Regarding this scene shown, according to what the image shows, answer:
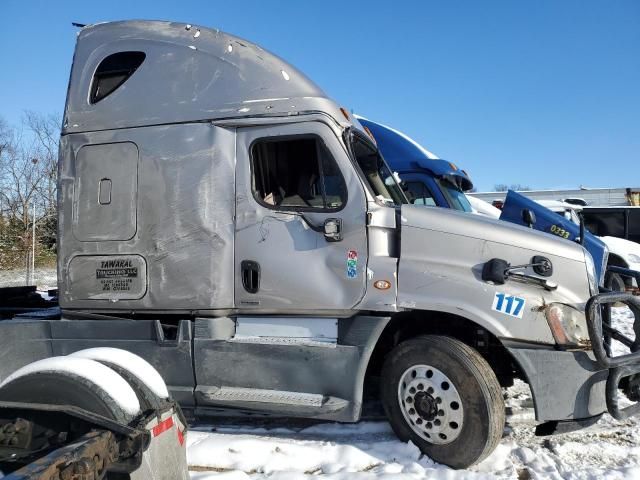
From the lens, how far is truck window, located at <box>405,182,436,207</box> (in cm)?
764

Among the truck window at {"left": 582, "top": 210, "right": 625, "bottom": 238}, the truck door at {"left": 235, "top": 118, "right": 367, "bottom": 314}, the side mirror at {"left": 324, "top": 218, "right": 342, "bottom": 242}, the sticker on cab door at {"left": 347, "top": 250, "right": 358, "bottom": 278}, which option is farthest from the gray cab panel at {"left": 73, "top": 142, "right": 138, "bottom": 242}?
the truck window at {"left": 582, "top": 210, "right": 625, "bottom": 238}

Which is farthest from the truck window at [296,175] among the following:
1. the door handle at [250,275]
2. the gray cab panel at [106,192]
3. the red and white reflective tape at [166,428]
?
the red and white reflective tape at [166,428]

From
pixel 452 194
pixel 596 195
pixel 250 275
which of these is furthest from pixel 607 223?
pixel 250 275

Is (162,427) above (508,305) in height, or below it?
below

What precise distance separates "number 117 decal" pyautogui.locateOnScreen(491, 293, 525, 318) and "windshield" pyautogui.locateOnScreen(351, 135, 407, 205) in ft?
3.73

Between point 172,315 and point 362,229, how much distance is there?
183cm

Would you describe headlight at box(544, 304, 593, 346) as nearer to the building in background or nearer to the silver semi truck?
the silver semi truck

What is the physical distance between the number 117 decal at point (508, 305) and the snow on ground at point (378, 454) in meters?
1.12

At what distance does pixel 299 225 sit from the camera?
4.04 metres

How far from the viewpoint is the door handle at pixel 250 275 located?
415cm

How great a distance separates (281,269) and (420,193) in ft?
13.7

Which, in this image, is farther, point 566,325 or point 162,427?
point 566,325

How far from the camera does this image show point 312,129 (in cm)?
409

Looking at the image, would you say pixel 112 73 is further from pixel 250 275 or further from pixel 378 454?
pixel 378 454
